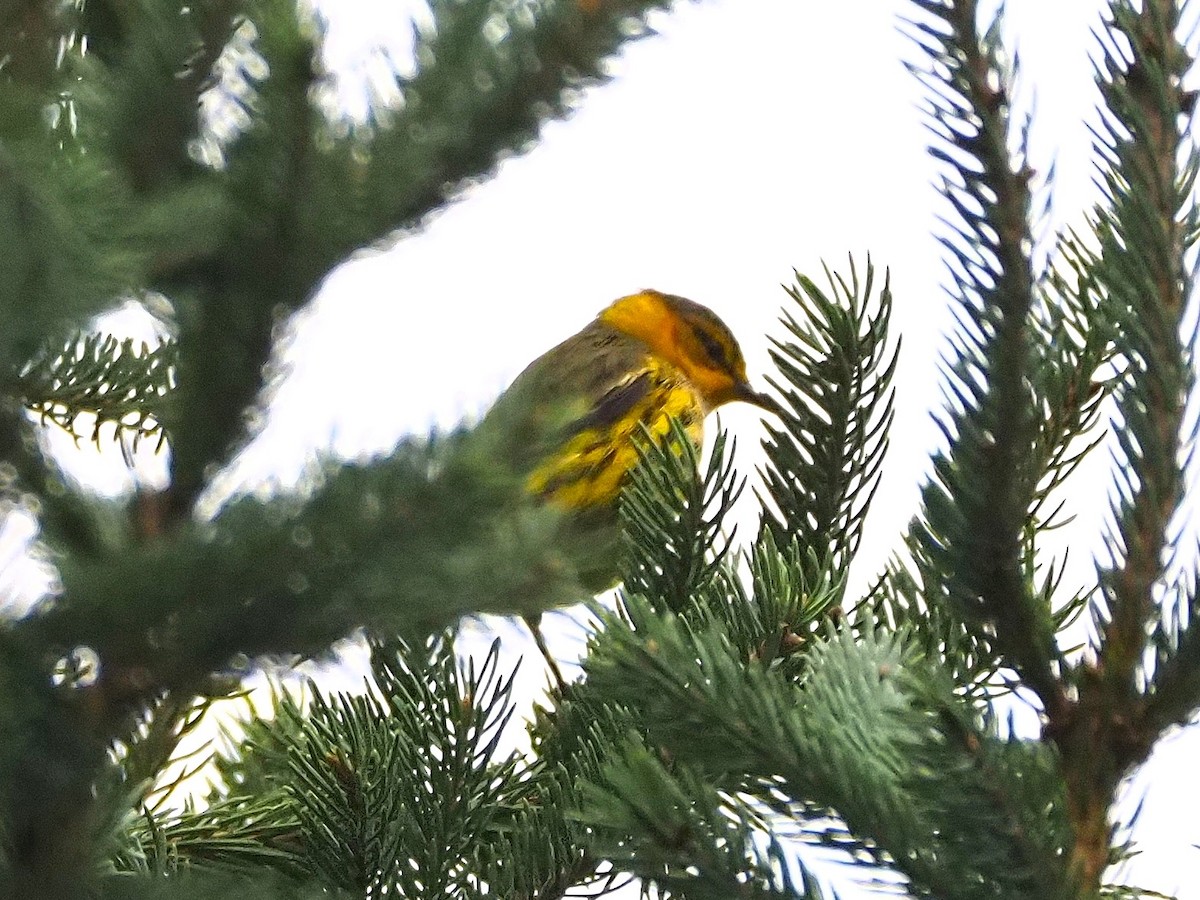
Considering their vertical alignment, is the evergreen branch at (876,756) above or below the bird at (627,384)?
below

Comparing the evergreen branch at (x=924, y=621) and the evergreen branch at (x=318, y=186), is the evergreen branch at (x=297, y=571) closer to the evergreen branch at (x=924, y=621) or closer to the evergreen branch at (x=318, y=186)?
the evergreen branch at (x=318, y=186)

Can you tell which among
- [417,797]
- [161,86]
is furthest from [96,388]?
[161,86]

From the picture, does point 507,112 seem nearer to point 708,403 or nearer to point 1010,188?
point 1010,188

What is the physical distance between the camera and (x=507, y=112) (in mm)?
809

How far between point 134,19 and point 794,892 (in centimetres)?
66

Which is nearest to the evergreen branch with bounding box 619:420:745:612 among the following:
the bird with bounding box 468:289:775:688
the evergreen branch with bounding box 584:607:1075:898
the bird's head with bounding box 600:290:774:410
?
the bird with bounding box 468:289:775:688

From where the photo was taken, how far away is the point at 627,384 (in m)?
3.45

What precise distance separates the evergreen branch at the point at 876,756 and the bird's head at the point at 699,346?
2735 mm

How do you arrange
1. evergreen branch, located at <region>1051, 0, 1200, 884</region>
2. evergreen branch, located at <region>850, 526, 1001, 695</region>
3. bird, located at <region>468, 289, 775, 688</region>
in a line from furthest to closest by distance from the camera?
bird, located at <region>468, 289, 775, 688</region>, evergreen branch, located at <region>850, 526, 1001, 695</region>, evergreen branch, located at <region>1051, 0, 1200, 884</region>

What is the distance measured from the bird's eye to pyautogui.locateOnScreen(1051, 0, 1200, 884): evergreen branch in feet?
9.76

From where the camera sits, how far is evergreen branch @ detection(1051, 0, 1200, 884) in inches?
35.0

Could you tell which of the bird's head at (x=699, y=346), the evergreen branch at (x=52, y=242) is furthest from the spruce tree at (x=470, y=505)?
the bird's head at (x=699, y=346)

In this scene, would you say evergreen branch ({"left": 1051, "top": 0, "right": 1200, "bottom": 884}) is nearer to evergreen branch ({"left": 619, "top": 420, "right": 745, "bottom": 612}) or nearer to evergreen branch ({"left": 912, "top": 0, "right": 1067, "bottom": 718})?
evergreen branch ({"left": 912, "top": 0, "right": 1067, "bottom": 718})

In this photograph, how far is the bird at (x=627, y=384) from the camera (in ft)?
8.46
